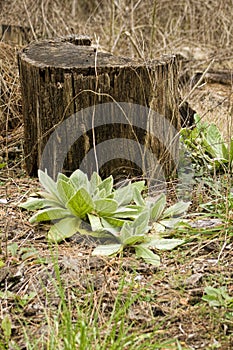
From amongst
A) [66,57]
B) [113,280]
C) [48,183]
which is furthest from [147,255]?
[66,57]

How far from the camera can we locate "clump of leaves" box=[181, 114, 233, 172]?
3.36 m

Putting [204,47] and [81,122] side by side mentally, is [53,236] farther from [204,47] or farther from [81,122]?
[204,47]

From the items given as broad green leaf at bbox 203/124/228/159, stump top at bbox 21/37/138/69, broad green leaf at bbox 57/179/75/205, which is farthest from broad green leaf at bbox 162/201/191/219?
stump top at bbox 21/37/138/69

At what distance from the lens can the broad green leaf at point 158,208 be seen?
2.84m

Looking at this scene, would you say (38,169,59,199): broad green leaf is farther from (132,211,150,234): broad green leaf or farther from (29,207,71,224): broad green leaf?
(132,211,150,234): broad green leaf

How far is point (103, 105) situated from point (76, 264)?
991 millimetres

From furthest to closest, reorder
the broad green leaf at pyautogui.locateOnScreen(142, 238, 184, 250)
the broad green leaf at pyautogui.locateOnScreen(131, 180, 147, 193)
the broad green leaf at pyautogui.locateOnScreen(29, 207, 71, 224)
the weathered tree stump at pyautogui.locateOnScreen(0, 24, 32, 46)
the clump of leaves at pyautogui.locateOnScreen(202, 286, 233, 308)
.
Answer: the weathered tree stump at pyautogui.locateOnScreen(0, 24, 32, 46) → the broad green leaf at pyautogui.locateOnScreen(131, 180, 147, 193) → the broad green leaf at pyautogui.locateOnScreen(29, 207, 71, 224) → the broad green leaf at pyautogui.locateOnScreen(142, 238, 184, 250) → the clump of leaves at pyautogui.locateOnScreen(202, 286, 233, 308)

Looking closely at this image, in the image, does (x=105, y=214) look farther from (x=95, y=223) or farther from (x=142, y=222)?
(x=142, y=222)

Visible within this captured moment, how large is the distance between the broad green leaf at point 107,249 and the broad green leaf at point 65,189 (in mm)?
319

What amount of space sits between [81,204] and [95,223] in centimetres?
11

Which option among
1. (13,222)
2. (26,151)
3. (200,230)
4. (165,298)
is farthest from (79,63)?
(165,298)

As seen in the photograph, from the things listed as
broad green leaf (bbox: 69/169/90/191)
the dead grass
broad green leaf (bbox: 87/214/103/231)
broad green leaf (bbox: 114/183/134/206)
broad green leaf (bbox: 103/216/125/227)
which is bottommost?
the dead grass

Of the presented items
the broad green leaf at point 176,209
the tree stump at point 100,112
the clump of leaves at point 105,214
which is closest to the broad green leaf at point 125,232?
the clump of leaves at point 105,214

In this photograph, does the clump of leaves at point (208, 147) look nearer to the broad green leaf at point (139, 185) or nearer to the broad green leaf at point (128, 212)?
the broad green leaf at point (139, 185)
